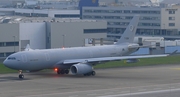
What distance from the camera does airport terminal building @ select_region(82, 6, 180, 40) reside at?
539 feet

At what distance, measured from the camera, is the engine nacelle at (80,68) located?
218 feet

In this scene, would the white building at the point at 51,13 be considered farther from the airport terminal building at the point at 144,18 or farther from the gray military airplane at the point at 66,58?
the gray military airplane at the point at 66,58

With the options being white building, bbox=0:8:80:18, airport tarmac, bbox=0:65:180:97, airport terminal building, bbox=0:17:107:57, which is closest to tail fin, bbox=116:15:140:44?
airport tarmac, bbox=0:65:180:97

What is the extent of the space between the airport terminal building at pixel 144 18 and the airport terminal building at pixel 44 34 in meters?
56.7

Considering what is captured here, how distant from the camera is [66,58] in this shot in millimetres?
69188

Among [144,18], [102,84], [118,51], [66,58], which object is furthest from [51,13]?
[102,84]

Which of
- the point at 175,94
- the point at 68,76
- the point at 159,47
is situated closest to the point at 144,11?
the point at 159,47

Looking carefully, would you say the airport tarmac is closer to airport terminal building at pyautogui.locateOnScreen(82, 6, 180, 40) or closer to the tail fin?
the tail fin

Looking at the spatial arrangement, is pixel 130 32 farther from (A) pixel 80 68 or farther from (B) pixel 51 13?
(B) pixel 51 13

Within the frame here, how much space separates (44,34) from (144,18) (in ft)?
242

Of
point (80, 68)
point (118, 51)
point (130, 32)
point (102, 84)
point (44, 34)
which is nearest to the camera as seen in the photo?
point (102, 84)

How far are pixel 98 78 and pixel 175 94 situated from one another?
718 inches

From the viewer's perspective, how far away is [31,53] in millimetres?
65938

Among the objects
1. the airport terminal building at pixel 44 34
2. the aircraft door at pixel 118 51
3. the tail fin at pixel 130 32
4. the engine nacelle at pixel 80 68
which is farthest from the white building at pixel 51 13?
the engine nacelle at pixel 80 68
